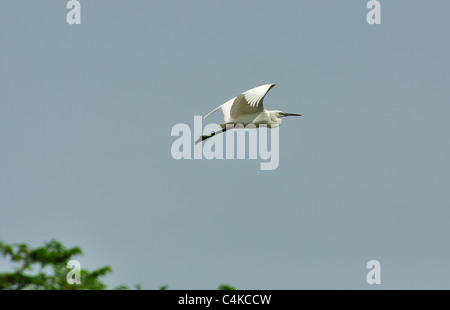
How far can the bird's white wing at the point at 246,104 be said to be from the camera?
18047mm

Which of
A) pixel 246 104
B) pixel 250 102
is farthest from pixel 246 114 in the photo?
pixel 250 102

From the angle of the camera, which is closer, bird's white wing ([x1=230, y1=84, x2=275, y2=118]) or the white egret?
bird's white wing ([x1=230, y1=84, x2=275, y2=118])

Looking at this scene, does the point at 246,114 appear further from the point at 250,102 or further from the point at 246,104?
the point at 250,102

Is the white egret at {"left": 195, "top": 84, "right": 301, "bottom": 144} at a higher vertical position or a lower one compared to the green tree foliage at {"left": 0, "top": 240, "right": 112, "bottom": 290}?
higher

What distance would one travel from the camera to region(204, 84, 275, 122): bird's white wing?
1805 centimetres

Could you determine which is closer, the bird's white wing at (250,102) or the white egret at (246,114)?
the bird's white wing at (250,102)

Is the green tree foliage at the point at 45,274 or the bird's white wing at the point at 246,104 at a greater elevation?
the bird's white wing at the point at 246,104

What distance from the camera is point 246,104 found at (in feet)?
62.6

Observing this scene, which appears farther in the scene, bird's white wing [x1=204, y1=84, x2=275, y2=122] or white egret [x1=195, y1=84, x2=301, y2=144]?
white egret [x1=195, y1=84, x2=301, y2=144]

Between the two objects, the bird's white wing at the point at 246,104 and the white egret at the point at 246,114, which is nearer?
the bird's white wing at the point at 246,104
